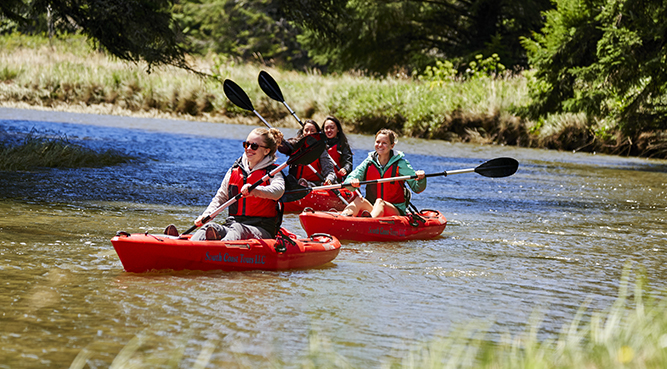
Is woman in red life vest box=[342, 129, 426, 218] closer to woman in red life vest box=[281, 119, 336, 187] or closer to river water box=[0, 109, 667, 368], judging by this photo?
river water box=[0, 109, 667, 368]

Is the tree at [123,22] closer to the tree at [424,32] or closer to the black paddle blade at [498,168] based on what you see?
the black paddle blade at [498,168]

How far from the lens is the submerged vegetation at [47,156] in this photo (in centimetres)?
962

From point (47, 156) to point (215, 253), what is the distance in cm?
611

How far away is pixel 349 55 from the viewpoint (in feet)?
94.4

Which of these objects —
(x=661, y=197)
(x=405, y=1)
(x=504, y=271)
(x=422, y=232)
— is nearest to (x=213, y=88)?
(x=405, y=1)

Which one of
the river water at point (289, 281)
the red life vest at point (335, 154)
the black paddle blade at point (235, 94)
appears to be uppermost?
the black paddle blade at point (235, 94)

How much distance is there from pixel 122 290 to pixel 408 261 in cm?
230

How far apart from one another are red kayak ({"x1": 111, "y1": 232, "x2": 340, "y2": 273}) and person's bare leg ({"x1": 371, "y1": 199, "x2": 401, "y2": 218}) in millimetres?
1534

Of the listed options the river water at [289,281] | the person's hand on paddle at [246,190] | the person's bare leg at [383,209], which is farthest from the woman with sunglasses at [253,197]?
the person's bare leg at [383,209]

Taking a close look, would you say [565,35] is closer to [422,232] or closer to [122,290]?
[422,232]

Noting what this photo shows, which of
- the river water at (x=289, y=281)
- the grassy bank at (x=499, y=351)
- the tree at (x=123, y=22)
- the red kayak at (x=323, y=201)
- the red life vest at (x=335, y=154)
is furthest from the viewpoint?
the tree at (x=123, y=22)

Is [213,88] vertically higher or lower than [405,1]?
lower

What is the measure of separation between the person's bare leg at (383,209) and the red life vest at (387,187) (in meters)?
0.13

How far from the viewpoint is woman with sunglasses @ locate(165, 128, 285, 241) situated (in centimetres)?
529
